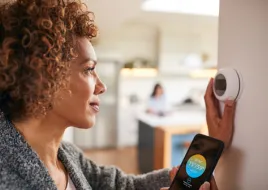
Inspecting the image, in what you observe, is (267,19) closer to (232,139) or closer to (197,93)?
(232,139)

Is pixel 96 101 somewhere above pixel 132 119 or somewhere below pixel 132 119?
above

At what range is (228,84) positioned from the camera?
527 millimetres

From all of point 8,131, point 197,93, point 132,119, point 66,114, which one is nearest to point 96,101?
point 66,114

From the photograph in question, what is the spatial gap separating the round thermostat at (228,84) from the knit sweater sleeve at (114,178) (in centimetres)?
27

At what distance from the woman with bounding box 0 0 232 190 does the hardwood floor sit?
2454 mm

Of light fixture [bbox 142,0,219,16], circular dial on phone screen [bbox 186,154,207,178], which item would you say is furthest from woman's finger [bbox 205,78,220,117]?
light fixture [bbox 142,0,219,16]

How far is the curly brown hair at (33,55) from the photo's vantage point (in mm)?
499

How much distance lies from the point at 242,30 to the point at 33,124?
47 centimetres

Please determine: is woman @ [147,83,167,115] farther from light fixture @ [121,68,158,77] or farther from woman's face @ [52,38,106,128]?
woman's face @ [52,38,106,128]

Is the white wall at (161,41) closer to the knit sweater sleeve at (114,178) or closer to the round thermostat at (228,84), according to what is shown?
the knit sweater sleeve at (114,178)

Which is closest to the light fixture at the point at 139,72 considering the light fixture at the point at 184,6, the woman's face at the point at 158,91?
the woman's face at the point at 158,91

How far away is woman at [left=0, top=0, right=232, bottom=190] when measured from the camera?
1.64 ft

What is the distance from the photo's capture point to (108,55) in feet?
11.6

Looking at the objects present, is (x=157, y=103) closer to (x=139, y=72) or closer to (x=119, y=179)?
(x=139, y=72)
